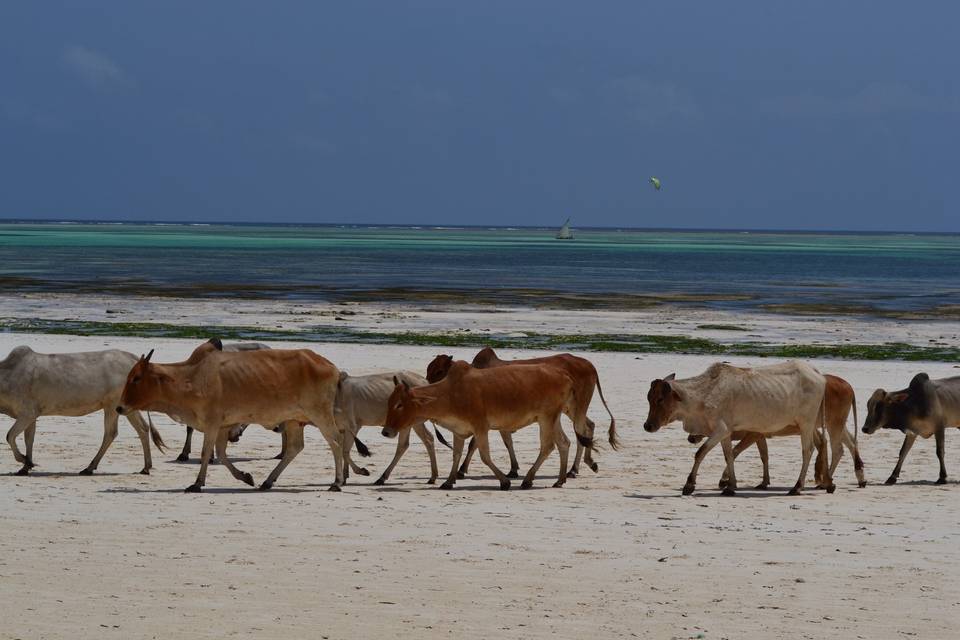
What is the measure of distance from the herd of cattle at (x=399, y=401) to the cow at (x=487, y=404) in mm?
13

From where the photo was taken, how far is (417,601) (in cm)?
872

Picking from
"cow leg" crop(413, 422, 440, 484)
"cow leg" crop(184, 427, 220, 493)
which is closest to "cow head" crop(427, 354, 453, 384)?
"cow leg" crop(413, 422, 440, 484)

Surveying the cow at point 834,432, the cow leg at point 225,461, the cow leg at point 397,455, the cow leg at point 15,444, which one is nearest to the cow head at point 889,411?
the cow at point 834,432

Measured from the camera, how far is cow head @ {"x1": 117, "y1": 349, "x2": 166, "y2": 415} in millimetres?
13297

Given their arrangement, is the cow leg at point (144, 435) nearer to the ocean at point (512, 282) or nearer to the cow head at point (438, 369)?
the cow head at point (438, 369)

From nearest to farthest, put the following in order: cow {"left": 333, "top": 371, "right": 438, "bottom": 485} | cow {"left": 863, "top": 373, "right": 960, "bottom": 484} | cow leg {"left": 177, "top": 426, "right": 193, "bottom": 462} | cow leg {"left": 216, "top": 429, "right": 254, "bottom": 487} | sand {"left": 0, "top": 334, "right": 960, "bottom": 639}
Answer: sand {"left": 0, "top": 334, "right": 960, "bottom": 639}
cow leg {"left": 216, "top": 429, "right": 254, "bottom": 487}
cow {"left": 333, "top": 371, "right": 438, "bottom": 485}
cow {"left": 863, "top": 373, "right": 960, "bottom": 484}
cow leg {"left": 177, "top": 426, "right": 193, "bottom": 462}

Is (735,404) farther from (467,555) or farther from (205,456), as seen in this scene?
(205,456)

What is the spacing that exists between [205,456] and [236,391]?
674 mm

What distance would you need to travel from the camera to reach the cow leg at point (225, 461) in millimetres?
13258

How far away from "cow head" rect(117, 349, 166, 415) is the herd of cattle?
0.04 feet

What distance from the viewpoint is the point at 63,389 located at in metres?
14.1

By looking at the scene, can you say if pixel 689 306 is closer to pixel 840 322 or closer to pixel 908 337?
pixel 840 322

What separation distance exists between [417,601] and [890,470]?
27.3 feet

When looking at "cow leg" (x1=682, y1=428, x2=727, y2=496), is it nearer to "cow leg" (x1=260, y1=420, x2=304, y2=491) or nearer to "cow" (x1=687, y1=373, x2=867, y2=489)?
"cow" (x1=687, y1=373, x2=867, y2=489)
